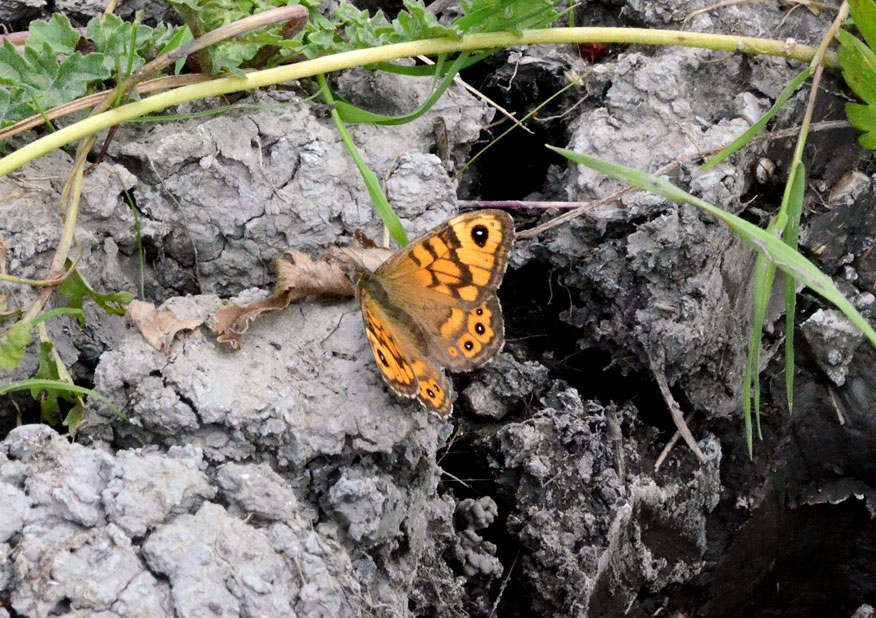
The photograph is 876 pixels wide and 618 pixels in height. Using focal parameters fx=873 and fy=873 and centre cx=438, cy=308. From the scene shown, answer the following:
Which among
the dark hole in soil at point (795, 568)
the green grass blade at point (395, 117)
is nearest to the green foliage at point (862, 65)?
the green grass blade at point (395, 117)

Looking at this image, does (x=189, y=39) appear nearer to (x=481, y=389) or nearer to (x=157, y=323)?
(x=157, y=323)

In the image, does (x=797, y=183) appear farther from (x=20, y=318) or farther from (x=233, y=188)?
(x=20, y=318)

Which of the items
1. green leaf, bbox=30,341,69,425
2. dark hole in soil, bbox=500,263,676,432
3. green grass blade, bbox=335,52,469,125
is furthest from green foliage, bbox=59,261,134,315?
dark hole in soil, bbox=500,263,676,432

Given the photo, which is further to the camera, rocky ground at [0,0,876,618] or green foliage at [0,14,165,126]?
green foliage at [0,14,165,126]

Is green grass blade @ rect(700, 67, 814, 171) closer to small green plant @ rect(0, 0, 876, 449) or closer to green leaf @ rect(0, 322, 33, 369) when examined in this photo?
small green plant @ rect(0, 0, 876, 449)

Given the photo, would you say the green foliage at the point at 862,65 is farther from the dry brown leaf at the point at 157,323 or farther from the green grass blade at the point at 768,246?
the dry brown leaf at the point at 157,323
